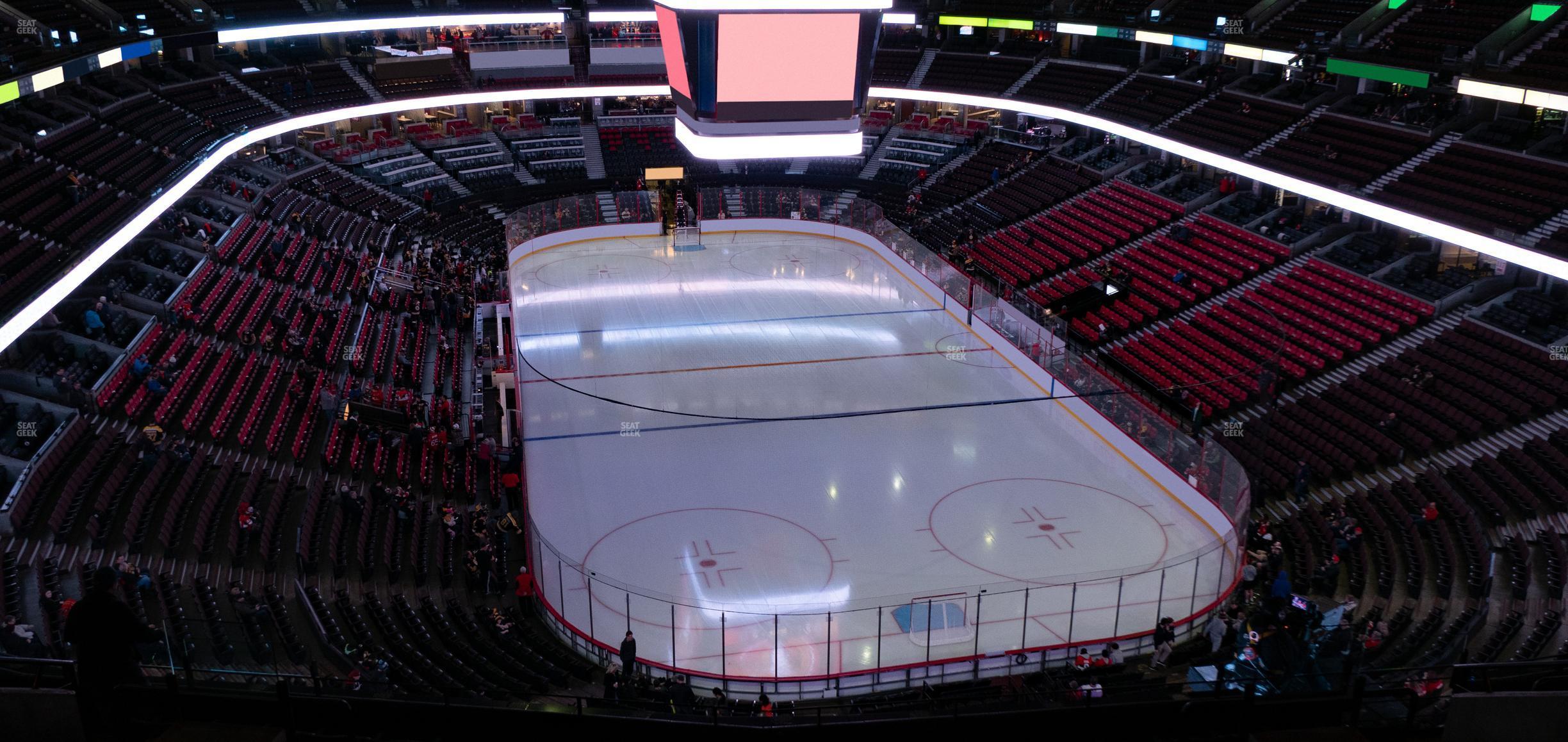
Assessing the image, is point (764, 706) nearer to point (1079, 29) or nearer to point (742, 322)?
point (742, 322)

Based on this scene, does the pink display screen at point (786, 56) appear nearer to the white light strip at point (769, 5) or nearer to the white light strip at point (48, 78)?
the white light strip at point (769, 5)

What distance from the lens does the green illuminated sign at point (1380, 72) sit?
963 inches

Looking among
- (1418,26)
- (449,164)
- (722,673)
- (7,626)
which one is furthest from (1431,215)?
(449,164)

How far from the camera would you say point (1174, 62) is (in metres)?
35.7

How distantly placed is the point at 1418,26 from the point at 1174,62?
31.9 feet

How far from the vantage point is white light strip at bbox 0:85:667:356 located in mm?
15547

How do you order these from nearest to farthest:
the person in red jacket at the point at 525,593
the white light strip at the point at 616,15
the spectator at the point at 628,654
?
the spectator at the point at 628,654
the person in red jacket at the point at 525,593
the white light strip at the point at 616,15

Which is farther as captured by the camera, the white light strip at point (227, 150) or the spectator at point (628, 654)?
the white light strip at point (227, 150)

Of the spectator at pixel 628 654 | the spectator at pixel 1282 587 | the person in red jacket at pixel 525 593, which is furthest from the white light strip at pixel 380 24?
the spectator at pixel 1282 587

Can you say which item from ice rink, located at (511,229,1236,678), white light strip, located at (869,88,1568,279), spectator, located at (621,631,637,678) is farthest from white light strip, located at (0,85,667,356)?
white light strip, located at (869,88,1568,279)

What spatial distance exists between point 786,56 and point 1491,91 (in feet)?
57.5

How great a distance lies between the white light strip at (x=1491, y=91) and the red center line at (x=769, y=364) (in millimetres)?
11570

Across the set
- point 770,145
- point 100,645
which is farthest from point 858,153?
point 100,645

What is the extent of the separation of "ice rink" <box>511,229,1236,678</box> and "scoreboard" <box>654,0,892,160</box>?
5.70m
